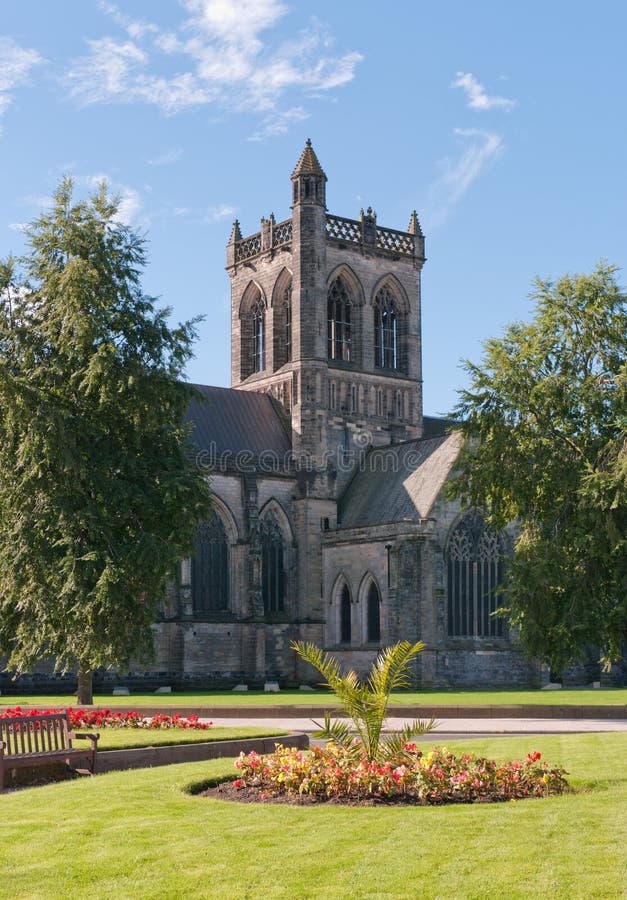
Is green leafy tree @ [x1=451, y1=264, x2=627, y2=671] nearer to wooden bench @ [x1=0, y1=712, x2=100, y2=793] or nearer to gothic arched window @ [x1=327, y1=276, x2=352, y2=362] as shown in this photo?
wooden bench @ [x1=0, y1=712, x2=100, y2=793]

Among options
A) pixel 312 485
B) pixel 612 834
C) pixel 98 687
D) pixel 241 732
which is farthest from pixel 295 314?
pixel 612 834

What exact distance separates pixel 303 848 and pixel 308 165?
179 feet

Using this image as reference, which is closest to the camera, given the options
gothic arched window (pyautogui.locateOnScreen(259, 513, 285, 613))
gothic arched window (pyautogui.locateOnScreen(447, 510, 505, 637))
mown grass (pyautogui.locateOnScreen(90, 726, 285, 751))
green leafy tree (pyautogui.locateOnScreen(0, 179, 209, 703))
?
mown grass (pyautogui.locateOnScreen(90, 726, 285, 751))

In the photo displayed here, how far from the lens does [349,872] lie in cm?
998

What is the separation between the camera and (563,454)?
114ft

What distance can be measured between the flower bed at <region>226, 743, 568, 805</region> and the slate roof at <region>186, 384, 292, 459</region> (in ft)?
141

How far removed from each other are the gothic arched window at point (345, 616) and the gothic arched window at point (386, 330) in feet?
44.3

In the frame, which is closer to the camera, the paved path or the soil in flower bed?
the soil in flower bed

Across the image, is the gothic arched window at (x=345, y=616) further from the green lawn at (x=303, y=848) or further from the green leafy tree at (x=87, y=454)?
the green lawn at (x=303, y=848)

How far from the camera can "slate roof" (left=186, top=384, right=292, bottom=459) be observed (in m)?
58.6

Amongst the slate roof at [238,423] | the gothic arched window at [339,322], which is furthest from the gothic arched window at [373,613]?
the gothic arched window at [339,322]

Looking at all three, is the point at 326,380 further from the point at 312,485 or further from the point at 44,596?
the point at 44,596

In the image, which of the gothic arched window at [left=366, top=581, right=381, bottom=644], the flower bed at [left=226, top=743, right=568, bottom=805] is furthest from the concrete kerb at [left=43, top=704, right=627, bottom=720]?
the gothic arched window at [left=366, top=581, right=381, bottom=644]

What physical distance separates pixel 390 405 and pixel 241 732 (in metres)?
42.8
